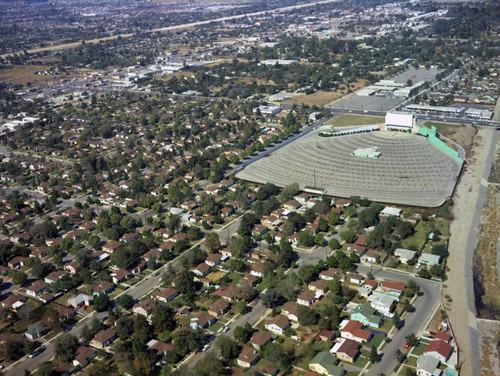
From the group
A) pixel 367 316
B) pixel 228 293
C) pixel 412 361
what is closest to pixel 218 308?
pixel 228 293

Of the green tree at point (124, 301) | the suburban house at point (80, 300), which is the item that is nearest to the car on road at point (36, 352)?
the suburban house at point (80, 300)

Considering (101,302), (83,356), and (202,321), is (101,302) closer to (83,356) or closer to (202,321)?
(83,356)

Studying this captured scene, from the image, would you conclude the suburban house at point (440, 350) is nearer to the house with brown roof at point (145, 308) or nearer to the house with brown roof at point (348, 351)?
the house with brown roof at point (348, 351)

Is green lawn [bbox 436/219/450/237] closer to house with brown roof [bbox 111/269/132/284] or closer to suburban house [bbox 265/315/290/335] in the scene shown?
suburban house [bbox 265/315/290/335]

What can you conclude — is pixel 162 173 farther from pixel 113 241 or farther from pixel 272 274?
pixel 272 274

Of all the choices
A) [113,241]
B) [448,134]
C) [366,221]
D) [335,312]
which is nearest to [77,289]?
[113,241]

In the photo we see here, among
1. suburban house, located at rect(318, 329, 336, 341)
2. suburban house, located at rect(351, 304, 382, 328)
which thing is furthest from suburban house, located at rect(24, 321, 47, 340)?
suburban house, located at rect(351, 304, 382, 328)
